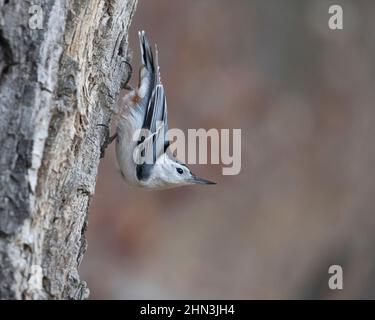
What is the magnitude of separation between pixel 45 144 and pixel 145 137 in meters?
1.76

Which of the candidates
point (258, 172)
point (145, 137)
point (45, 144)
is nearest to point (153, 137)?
point (145, 137)

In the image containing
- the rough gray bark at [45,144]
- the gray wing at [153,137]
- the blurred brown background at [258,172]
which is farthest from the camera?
the blurred brown background at [258,172]

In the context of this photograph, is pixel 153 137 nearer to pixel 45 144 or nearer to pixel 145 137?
pixel 145 137

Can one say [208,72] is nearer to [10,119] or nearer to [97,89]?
[97,89]

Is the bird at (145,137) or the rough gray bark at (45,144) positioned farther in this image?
the bird at (145,137)

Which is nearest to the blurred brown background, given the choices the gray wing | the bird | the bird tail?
the bird tail

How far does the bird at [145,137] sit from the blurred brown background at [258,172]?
140 inches

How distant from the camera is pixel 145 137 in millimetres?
5371

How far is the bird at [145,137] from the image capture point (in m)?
5.41

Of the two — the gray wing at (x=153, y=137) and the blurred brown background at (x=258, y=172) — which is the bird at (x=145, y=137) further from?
the blurred brown background at (x=258, y=172)

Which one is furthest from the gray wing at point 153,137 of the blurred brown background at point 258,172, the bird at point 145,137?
the blurred brown background at point 258,172

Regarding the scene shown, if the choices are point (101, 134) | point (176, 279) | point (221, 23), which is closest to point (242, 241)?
point (176, 279)

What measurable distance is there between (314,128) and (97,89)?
669 centimetres
